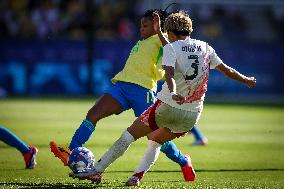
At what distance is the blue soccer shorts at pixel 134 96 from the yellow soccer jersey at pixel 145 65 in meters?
0.07

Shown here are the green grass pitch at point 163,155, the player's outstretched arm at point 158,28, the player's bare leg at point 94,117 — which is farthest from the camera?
the player's bare leg at point 94,117

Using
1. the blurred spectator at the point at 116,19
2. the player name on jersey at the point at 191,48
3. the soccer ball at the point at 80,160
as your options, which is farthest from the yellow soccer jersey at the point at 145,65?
the blurred spectator at the point at 116,19

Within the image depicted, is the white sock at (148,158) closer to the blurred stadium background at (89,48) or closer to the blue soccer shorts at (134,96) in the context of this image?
the blue soccer shorts at (134,96)

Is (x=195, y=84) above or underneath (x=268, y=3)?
above

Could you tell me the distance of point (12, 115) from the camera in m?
20.2

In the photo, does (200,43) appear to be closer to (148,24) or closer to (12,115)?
(148,24)

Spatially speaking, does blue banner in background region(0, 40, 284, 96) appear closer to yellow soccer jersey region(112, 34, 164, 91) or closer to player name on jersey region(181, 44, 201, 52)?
yellow soccer jersey region(112, 34, 164, 91)

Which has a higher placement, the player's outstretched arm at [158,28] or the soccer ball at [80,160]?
the player's outstretched arm at [158,28]

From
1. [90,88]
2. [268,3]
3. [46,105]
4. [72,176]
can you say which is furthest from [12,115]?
[268,3]

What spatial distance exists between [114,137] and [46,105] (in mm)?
8419

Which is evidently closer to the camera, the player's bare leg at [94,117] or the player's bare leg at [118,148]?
the player's bare leg at [118,148]

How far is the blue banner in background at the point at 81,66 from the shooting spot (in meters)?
28.3

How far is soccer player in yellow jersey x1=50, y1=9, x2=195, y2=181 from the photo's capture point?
10.5m

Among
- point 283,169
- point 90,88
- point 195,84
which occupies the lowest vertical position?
point 90,88
